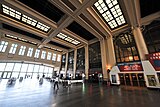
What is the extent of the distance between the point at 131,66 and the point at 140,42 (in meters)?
3.44

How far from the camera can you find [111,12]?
10.4 m

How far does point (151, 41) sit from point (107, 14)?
22.3 feet

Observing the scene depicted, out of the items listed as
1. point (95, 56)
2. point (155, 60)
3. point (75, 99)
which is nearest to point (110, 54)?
point (95, 56)

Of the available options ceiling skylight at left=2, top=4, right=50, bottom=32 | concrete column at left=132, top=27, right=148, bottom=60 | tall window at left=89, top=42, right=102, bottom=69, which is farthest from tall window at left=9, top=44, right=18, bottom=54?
concrete column at left=132, top=27, right=148, bottom=60

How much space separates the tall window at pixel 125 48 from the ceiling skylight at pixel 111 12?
2290mm

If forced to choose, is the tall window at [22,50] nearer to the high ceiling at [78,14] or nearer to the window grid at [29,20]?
the high ceiling at [78,14]

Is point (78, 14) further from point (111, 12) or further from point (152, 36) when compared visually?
point (152, 36)

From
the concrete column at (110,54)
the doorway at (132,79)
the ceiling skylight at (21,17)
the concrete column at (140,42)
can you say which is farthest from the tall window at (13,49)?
the concrete column at (140,42)

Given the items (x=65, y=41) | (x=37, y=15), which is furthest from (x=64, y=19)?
(x=65, y=41)

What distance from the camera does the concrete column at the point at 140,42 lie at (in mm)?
9814

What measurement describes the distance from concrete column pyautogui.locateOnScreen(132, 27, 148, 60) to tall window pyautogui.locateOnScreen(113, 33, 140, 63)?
0.77 m

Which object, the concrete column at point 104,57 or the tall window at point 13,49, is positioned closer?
the concrete column at point 104,57

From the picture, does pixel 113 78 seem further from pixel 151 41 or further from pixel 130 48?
pixel 151 41

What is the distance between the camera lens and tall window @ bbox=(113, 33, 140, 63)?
37.0 feet
